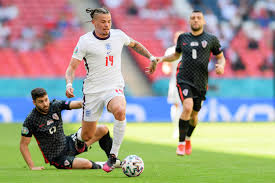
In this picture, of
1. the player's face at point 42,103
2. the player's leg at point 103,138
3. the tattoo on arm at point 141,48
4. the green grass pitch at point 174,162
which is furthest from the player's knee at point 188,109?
the player's face at point 42,103

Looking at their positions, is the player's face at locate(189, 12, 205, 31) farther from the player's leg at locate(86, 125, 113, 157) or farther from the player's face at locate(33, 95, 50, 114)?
the player's face at locate(33, 95, 50, 114)

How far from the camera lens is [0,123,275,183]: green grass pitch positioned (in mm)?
6117

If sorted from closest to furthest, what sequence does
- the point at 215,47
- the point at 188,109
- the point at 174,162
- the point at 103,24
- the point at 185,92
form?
the point at 103,24
the point at 174,162
the point at 188,109
the point at 185,92
the point at 215,47

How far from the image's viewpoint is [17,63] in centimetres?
2281

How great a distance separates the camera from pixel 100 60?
281 inches

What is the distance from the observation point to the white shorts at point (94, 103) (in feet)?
23.2

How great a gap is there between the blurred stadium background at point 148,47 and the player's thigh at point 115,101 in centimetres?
1234

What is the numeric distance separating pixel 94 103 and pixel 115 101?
1.50 feet

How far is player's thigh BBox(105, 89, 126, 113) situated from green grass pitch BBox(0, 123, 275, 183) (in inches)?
30.5

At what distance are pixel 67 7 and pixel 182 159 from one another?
1765 centimetres

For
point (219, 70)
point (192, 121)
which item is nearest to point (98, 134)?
point (219, 70)

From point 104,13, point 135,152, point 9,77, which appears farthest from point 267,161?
point 9,77

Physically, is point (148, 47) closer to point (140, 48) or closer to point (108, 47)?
point (140, 48)

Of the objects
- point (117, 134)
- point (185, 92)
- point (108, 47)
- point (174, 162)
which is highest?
point (108, 47)
